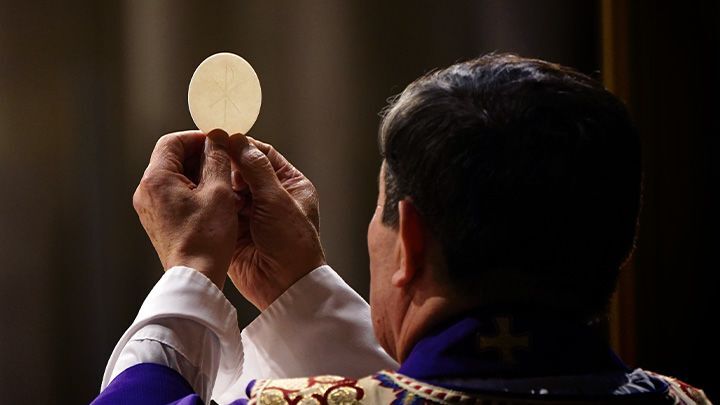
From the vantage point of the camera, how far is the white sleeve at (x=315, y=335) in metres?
1.28

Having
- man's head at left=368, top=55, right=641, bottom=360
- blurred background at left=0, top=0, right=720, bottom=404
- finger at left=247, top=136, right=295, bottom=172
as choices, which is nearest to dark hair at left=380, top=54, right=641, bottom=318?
man's head at left=368, top=55, right=641, bottom=360

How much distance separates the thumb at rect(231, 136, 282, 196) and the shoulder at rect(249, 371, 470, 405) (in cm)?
45

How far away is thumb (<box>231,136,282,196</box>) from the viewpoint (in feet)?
4.16

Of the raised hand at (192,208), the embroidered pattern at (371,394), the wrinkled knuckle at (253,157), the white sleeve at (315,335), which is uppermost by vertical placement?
the wrinkled knuckle at (253,157)

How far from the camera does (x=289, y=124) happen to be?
2.03 meters

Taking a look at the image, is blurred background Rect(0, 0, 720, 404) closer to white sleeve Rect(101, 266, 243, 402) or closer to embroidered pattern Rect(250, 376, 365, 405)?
white sleeve Rect(101, 266, 243, 402)

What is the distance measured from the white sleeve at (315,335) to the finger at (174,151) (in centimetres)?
23

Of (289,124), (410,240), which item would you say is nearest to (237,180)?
(410,240)

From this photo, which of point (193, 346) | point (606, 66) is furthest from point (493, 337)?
point (606, 66)

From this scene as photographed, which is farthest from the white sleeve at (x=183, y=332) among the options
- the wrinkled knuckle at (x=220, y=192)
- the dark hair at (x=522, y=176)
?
the dark hair at (x=522, y=176)

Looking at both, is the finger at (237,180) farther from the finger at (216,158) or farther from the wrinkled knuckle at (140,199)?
the wrinkled knuckle at (140,199)

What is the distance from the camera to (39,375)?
6.38 feet

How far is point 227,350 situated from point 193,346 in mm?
73

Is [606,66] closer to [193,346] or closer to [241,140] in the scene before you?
[241,140]
